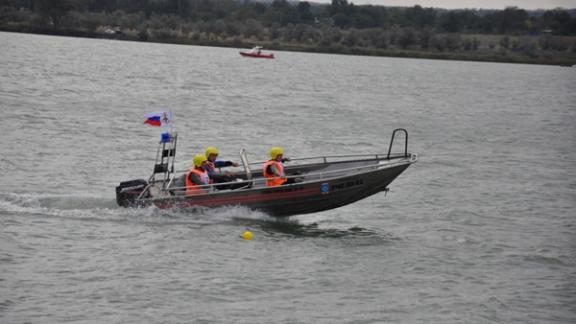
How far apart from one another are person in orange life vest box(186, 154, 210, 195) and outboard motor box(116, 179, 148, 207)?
125cm

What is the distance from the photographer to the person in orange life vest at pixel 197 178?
20.8 m

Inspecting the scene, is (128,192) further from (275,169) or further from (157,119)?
(275,169)

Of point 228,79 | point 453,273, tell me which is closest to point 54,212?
point 453,273

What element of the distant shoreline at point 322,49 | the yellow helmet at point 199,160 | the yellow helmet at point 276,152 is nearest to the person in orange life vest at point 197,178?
the yellow helmet at point 199,160

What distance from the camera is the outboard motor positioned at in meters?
21.1

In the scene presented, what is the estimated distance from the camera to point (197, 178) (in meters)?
20.8

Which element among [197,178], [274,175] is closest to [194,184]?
[197,178]

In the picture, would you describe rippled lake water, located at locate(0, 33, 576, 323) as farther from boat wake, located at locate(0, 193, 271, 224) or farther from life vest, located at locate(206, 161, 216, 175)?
life vest, located at locate(206, 161, 216, 175)

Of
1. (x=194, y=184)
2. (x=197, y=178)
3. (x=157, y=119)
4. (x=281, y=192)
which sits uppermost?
(x=157, y=119)

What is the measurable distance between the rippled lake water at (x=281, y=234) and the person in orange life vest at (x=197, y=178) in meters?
0.69

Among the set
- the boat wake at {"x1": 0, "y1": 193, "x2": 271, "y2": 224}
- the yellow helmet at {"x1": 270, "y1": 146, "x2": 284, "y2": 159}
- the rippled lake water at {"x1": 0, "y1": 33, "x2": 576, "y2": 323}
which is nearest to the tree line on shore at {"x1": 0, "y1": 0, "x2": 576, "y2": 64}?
the rippled lake water at {"x1": 0, "y1": 33, "x2": 576, "y2": 323}

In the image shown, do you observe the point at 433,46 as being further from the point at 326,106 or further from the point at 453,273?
the point at 453,273

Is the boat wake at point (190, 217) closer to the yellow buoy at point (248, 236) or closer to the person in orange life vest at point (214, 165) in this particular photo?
the yellow buoy at point (248, 236)

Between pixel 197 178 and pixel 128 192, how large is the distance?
5.96 ft
